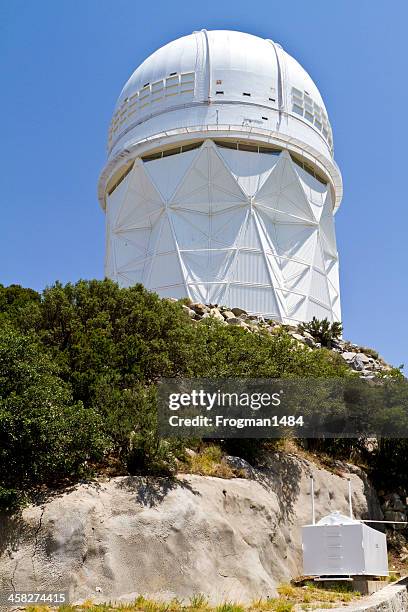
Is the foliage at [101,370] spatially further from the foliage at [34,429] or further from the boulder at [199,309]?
the boulder at [199,309]

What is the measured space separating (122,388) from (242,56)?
94.3 feet

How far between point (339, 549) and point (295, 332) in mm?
18159

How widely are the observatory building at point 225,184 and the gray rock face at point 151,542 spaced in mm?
21706

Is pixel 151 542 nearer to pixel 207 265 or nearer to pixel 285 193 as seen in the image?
pixel 207 265

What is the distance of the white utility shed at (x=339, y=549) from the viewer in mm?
14734

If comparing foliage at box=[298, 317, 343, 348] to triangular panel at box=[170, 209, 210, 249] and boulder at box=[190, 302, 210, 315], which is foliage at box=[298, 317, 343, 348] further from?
triangular panel at box=[170, 209, 210, 249]

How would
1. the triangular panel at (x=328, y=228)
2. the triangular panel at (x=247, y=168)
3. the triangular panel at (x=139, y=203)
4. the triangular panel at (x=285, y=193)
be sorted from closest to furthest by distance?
the triangular panel at (x=247, y=168)
the triangular panel at (x=285, y=193)
the triangular panel at (x=139, y=203)
the triangular panel at (x=328, y=228)

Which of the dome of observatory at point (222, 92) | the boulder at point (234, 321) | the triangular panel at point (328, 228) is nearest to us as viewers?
the boulder at point (234, 321)

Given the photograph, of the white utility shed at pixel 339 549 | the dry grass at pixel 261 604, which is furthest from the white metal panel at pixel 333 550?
the dry grass at pixel 261 604

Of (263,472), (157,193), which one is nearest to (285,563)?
(263,472)

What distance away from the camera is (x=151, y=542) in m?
12.8

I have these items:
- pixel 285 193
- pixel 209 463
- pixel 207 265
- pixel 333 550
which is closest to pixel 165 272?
pixel 207 265

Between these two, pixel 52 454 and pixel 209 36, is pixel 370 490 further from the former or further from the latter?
pixel 209 36

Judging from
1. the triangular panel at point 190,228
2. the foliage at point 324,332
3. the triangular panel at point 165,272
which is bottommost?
the foliage at point 324,332
